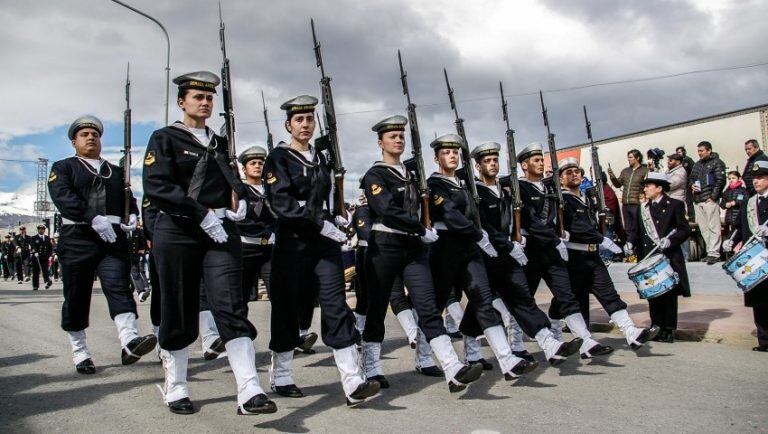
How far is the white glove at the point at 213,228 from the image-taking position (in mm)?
4547

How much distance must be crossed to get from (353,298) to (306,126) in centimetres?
908

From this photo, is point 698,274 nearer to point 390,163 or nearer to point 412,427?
point 390,163

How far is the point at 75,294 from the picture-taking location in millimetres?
6281

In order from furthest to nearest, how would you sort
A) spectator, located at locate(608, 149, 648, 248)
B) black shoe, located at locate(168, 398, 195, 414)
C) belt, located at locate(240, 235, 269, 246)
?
1. spectator, located at locate(608, 149, 648, 248)
2. belt, located at locate(240, 235, 269, 246)
3. black shoe, located at locate(168, 398, 195, 414)

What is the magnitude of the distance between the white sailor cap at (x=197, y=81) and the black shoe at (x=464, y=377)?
278cm

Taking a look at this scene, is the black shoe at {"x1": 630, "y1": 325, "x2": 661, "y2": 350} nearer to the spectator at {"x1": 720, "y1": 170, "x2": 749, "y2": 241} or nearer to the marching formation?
the marching formation

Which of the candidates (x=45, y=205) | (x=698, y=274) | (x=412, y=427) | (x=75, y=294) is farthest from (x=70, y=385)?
(x=45, y=205)

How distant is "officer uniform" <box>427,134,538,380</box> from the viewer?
572 cm

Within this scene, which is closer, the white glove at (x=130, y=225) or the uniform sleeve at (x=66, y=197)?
the uniform sleeve at (x=66, y=197)

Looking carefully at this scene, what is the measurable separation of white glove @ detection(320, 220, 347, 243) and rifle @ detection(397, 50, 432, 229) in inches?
35.1

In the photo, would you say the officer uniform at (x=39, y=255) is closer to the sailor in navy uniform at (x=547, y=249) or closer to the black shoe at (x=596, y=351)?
the sailor in navy uniform at (x=547, y=249)

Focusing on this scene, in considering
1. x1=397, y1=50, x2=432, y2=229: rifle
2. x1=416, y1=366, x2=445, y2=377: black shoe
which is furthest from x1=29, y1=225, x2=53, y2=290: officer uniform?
x1=416, y1=366, x2=445, y2=377: black shoe

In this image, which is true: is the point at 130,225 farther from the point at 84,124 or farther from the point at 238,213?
the point at 238,213

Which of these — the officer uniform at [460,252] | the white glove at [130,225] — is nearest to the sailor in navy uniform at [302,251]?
the officer uniform at [460,252]
